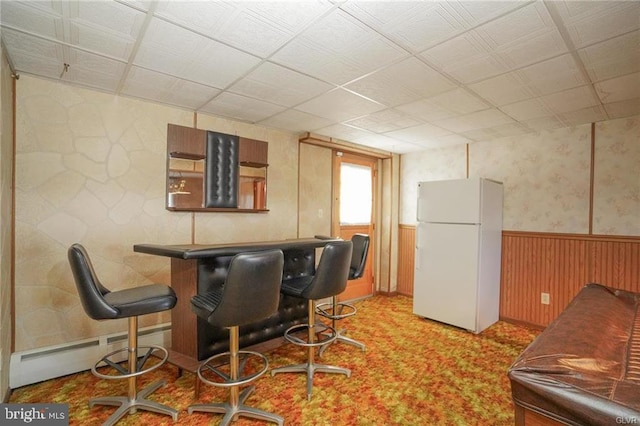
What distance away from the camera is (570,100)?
262cm

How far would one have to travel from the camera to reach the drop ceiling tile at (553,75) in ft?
6.56

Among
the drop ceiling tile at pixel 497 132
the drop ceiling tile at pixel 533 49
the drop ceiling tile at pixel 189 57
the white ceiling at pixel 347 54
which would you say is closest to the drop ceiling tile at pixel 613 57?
the white ceiling at pixel 347 54

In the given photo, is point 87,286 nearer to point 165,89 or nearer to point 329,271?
point 329,271

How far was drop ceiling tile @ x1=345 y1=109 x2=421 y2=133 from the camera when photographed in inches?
121

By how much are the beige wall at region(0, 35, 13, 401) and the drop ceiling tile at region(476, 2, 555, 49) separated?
2.85 metres

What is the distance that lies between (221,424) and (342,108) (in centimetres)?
266

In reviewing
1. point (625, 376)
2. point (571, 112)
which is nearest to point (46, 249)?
point (625, 376)

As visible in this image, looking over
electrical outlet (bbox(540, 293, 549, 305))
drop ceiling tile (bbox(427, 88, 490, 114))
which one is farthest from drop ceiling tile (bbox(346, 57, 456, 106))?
electrical outlet (bbox(540, 293, 549, 305))

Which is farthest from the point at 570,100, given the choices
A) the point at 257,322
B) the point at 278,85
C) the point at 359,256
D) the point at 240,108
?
the point at 257,322

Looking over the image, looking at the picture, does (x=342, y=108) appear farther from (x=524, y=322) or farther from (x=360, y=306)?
(x=524, y=322)

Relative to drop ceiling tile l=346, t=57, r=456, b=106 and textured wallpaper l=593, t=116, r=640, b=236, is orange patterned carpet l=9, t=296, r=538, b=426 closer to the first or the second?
textured wallpaper l=593, t=116, r=640, b=236

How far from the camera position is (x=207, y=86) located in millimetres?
2461

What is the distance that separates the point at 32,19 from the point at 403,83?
2.30m

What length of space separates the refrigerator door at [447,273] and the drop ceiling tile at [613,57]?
1.72 m
